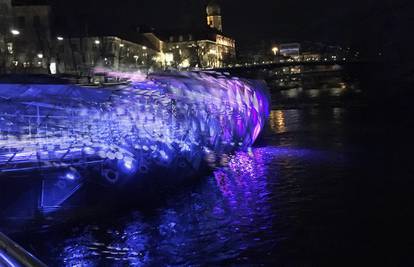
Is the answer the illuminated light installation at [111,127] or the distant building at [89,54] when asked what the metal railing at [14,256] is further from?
the distant building at [89,54]

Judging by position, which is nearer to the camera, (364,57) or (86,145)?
(86,145)

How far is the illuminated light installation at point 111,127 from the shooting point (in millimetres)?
12219

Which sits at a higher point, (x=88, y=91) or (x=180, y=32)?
(x=180, y=32)

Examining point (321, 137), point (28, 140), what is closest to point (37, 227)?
point (28, 140)

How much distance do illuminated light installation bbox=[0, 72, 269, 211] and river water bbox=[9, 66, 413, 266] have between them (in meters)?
1.20

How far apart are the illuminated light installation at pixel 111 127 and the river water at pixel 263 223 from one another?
120cm

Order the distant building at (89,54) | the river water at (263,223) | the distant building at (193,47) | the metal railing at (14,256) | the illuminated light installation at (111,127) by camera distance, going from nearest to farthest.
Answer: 1. the metal railing at (14,256)
2. the river water at (263,223)
3. the illuminated light installation at (111,127)
4. the distant building at (89,54)
5. the distant building at (193,47)

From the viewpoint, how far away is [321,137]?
87.1ft

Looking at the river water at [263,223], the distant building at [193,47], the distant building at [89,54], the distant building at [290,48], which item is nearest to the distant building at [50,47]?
the distant building at [89,54]

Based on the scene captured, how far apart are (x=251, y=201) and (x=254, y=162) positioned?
6.10 m

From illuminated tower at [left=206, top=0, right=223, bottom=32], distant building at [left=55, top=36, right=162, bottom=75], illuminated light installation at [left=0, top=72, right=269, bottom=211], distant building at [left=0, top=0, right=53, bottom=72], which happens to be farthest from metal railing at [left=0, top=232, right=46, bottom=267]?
illuminated tower at [left=206, top=0, right=223, bottom=32]

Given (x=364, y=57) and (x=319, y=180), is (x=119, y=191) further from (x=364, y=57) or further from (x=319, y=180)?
(x=364, y=57)

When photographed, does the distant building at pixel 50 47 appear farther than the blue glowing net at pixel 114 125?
Yes

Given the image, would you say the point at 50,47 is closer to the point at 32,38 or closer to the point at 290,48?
the point at 32,38
